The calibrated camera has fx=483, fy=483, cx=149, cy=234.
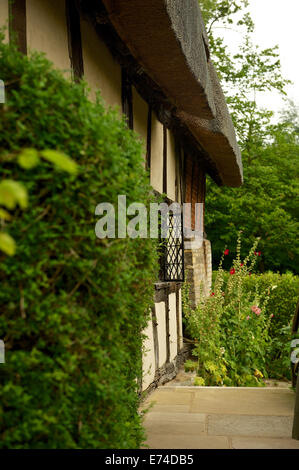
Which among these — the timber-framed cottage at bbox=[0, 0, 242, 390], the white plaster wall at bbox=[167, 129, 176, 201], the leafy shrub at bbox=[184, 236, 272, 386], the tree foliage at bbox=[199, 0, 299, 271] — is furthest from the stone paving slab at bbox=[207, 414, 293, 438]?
the tree foliage at bbox=[199, 0, 299, 271]

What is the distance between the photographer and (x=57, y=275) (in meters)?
1.47

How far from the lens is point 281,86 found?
1214cm

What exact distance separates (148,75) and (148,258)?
250 cm

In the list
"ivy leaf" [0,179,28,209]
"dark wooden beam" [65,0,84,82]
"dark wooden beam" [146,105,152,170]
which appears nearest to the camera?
"ivy leaf" [0,179,28,209]

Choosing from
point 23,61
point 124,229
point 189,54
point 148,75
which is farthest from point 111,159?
point 148,75

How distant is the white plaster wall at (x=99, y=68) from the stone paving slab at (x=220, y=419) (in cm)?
190

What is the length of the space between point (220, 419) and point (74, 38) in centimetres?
251

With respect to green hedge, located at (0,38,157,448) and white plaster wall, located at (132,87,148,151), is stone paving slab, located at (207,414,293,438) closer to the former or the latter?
green hedge, located at (0,38,157,448)

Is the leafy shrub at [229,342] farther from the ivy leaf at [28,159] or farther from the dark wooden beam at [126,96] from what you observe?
the ivy leaf at [28,159]

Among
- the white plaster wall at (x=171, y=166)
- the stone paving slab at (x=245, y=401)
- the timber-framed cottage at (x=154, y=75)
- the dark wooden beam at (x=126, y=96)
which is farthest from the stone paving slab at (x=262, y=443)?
the white plaster wall at (x=171, y=166)

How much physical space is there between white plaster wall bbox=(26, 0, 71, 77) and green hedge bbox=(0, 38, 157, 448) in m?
0.85

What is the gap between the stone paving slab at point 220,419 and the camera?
2637 millimetres

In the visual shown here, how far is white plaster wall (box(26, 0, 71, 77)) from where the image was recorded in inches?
88.9

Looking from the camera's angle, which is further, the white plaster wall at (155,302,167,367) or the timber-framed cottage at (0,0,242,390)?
the white plaster wall at (155,302,167,367)
